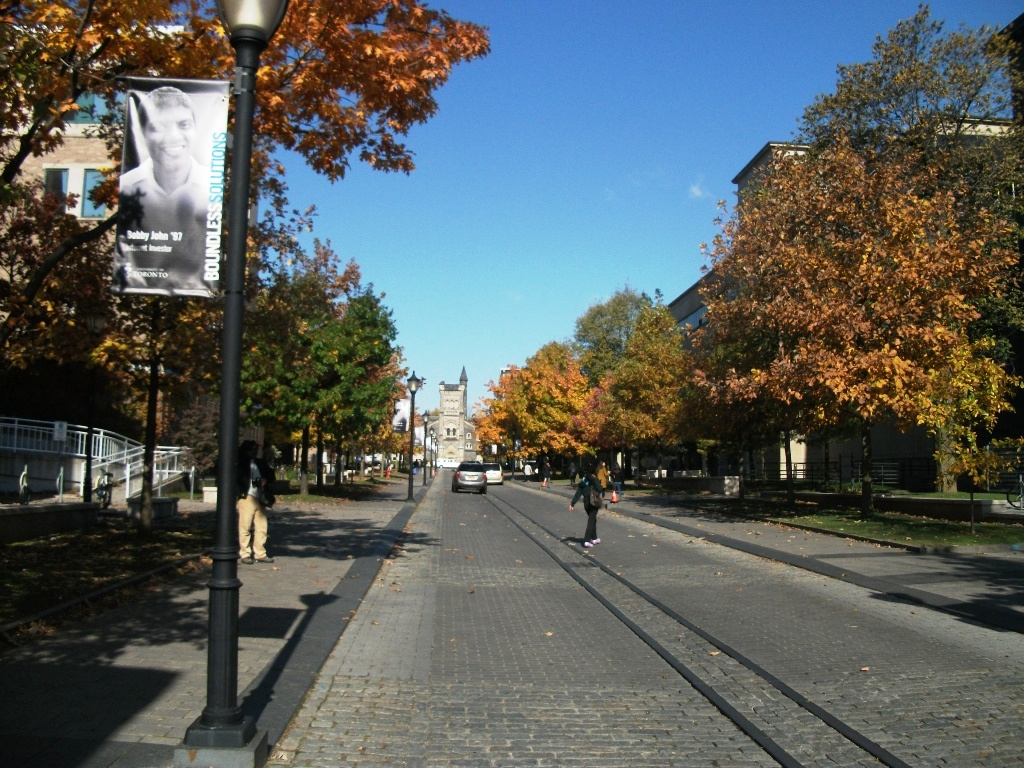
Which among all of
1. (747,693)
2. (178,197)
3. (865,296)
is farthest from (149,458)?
(865,296)

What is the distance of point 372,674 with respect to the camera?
7398mm

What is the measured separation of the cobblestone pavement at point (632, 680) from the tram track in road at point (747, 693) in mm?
31

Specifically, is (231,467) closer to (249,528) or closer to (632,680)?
(632,680)

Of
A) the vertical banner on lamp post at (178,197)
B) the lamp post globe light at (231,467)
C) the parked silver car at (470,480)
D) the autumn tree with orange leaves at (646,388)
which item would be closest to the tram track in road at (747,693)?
the lamp post globe light at (231,467)

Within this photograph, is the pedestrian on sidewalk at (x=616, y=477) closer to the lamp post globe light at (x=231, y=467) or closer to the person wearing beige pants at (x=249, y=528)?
the person wearing beige pants at (x=249, y=528)

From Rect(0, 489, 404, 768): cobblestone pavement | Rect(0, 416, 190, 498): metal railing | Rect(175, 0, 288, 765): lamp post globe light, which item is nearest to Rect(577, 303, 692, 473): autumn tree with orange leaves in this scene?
Rect(0, 416, 190, 498): metal railing

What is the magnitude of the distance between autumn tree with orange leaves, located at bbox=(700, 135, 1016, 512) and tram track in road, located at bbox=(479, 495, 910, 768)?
1074 centimetres

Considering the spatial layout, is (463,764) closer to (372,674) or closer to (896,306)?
(372,674)

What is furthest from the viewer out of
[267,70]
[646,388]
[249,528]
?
[646,388]

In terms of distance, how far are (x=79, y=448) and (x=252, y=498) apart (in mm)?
12244

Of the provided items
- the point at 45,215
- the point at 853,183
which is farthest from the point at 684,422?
the point at 45,215

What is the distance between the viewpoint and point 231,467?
5.13m

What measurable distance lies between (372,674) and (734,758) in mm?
3208

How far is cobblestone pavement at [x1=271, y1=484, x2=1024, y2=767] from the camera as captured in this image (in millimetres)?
5523
